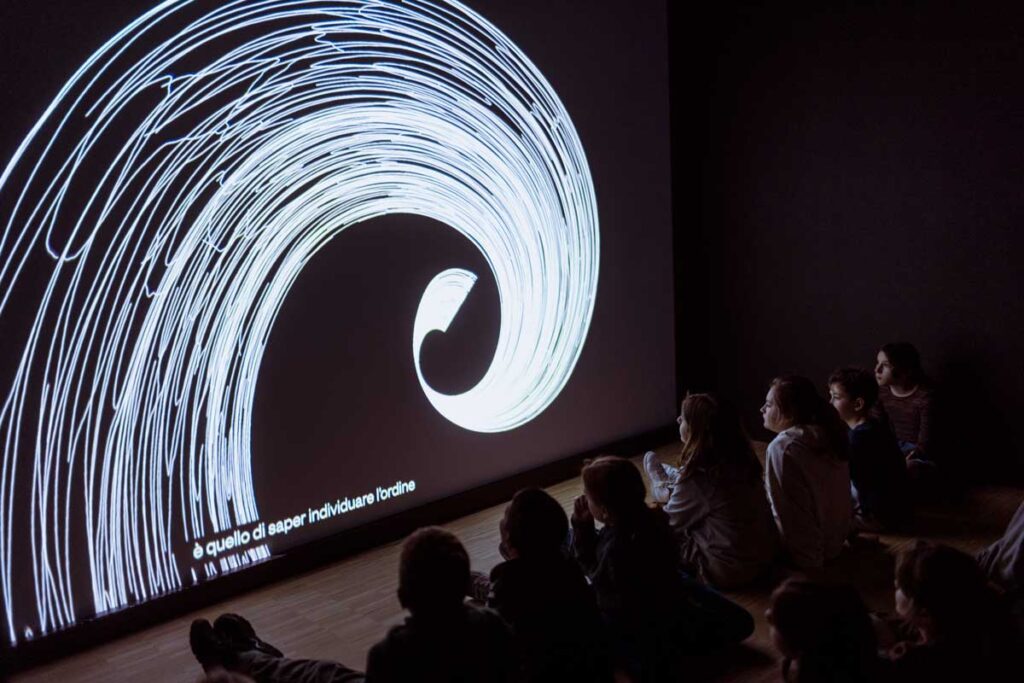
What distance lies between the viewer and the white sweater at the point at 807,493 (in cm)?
356

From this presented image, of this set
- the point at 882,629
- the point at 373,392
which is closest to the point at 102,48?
the point at 373,392

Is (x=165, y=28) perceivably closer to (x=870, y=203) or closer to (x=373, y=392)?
(x=373, y=392)

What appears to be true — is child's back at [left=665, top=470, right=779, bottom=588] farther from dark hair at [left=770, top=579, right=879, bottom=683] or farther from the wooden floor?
dark hair at [left=770, top=579, right=879, bottom=683]

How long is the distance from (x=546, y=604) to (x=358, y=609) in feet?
4.37

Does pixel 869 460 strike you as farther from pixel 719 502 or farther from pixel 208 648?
pixel 208 648

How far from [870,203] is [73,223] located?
3805 millimetres

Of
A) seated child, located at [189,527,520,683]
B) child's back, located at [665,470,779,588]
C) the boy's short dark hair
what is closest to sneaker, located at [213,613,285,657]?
seated child, located at [189,527,520,683]

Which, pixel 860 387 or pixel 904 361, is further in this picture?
pixel 904 361

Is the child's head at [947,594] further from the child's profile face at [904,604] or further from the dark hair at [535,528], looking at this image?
the dark hair at [535,528]

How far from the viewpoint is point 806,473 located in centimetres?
355

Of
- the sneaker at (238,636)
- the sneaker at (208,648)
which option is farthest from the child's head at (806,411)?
the sneaker at (208,648)

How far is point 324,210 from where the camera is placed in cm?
385

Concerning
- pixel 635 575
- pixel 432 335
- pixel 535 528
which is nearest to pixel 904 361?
pixel 432 335

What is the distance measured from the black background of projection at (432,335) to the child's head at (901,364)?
→ 1.38 metres
